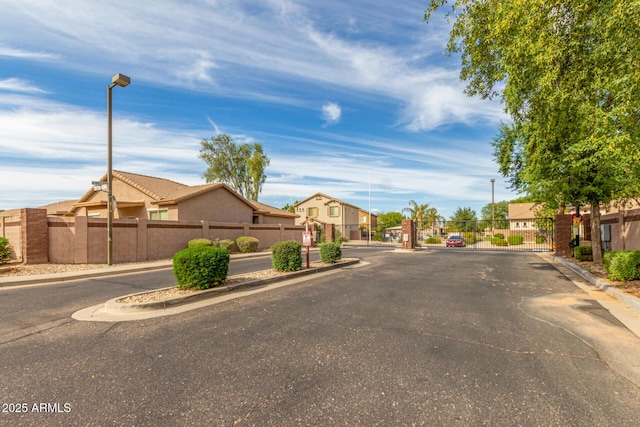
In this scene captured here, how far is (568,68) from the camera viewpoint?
835 centimetres

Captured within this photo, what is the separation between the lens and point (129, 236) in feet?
52.2

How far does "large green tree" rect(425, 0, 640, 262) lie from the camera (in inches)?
246

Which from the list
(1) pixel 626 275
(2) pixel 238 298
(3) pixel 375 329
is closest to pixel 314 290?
(2) pixel 238 298

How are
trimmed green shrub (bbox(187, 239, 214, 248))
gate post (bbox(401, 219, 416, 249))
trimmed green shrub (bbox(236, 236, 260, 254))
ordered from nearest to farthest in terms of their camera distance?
trimmed green shrub (bbox(187, 239, 214, 248)) → trimmed green shrub (bbox(236, 236, 260, 254)) → gate post (bbox(401, 219, 416, 249))

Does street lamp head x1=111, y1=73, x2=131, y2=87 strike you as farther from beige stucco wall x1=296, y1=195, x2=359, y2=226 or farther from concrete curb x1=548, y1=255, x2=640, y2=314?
beige stucco wall x1=296, y1=195, x2=359, y2=226

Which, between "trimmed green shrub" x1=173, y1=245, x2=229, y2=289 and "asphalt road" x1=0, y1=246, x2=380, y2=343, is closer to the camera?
"asphalt road" x1=0, y1=246, x2=380, y2=343

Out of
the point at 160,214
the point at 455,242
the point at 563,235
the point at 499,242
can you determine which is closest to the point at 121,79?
the point at 160,214

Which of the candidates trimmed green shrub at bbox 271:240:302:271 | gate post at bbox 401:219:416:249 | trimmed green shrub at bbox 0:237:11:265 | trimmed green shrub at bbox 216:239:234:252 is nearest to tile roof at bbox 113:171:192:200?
trimmed green shrub at bbox 216:239:234:252

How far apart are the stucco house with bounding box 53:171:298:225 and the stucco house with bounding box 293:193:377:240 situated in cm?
2028

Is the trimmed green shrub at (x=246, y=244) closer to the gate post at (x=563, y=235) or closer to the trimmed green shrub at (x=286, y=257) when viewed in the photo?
the trimmed green shrub at (x=286, y=257)

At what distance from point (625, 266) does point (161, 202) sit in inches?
938

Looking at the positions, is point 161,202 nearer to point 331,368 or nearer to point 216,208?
point 216,208

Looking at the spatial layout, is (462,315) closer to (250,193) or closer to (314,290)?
(314,290)

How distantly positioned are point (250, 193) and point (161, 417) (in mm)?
40620
